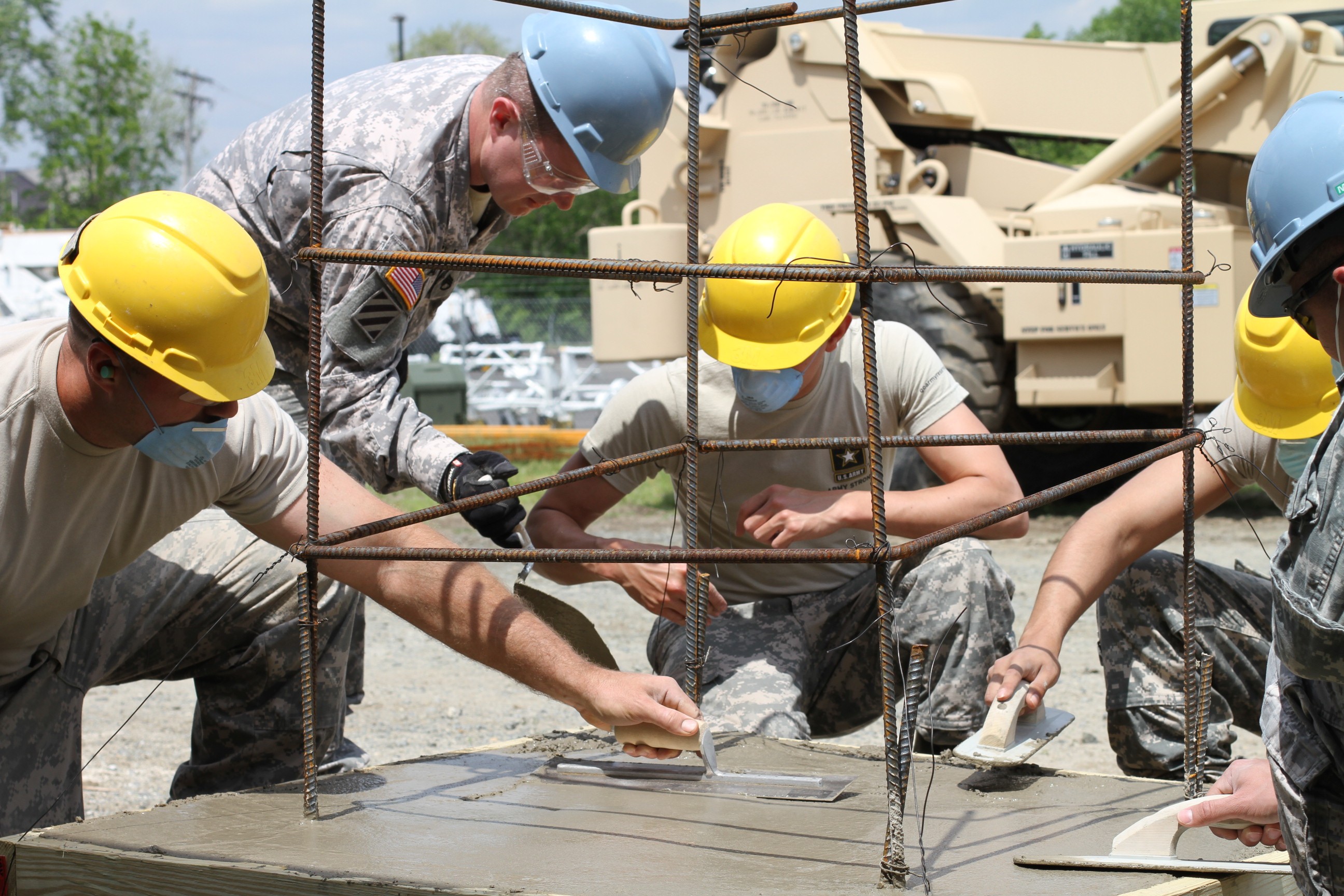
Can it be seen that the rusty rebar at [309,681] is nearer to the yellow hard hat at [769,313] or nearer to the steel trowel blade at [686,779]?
the steel trowel blade at [686,779]

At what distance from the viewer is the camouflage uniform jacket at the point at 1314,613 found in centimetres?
148

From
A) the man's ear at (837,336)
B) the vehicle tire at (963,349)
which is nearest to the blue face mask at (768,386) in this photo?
the man's ear at (837,336)

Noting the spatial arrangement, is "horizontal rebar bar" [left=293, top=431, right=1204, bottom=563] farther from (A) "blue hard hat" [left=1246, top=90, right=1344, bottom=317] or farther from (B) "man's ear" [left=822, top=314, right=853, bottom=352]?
(B) "man's ear" [left=822, top=314, right=853, bottom=352]

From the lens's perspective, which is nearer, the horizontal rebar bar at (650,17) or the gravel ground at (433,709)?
the horizontal rebar bar at (650,17)

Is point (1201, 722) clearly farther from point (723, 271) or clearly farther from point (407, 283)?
point (407, 283)

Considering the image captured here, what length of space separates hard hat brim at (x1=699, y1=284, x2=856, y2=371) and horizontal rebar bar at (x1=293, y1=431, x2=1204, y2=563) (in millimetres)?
722

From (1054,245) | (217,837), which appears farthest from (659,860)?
(1054,245)

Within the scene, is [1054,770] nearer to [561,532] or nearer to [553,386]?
[561,532]

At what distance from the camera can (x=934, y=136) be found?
8727mm

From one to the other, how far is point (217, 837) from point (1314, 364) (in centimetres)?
226

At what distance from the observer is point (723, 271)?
1.83 meters

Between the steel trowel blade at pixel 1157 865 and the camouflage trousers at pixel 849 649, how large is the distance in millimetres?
765

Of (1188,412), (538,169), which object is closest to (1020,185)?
(538,169)

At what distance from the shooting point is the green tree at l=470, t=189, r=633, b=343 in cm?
1880
